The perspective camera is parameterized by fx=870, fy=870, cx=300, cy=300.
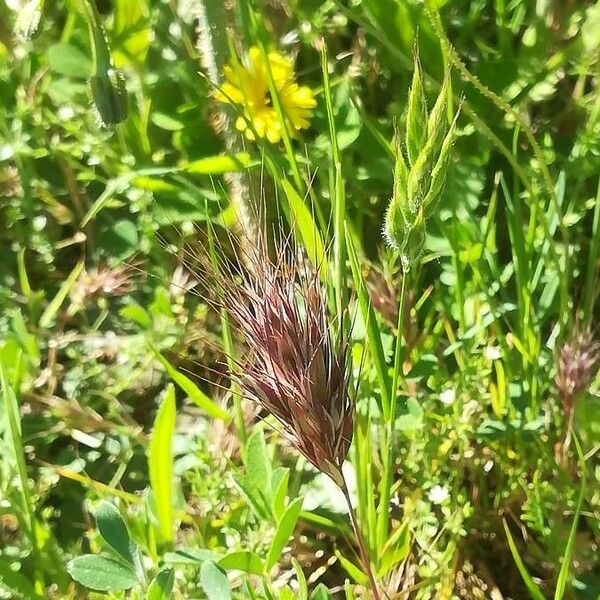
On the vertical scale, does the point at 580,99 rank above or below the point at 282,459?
above

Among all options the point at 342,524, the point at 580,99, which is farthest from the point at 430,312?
the point at 580,99

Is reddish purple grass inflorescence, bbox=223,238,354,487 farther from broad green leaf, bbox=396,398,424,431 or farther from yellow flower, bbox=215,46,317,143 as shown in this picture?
yellow flower, bbox=215,46,317,143

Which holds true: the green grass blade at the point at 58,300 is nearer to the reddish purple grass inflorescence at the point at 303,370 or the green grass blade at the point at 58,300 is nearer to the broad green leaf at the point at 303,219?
the broad green leaf at the point at 303,219

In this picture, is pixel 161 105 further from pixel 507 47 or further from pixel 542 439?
pixel 542 439

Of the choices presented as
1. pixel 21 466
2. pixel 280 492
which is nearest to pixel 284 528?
pixel 280 492

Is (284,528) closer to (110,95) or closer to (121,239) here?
(110,95)

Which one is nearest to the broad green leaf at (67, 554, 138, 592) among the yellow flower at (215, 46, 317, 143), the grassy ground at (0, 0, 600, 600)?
the grassy ground at (0, 0, 600, 600)

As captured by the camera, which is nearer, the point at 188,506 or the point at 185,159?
the point at 188,506
